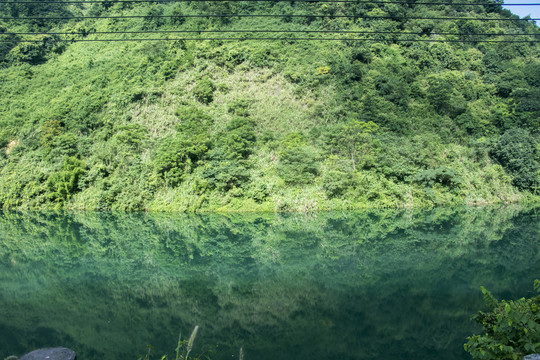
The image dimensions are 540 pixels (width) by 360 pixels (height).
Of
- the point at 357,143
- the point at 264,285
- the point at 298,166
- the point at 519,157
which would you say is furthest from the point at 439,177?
the point at 264,285

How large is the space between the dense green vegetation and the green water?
608 cm

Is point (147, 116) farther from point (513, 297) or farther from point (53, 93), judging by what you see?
point (513, 297)

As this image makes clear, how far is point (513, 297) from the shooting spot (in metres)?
7.55

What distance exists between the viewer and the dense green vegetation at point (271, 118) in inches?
908

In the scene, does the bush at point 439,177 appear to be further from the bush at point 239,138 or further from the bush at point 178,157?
the bush at point 178,157

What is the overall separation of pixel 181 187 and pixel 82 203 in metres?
6.48

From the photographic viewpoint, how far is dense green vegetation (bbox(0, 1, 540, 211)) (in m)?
23.1

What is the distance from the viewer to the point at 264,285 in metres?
8.96

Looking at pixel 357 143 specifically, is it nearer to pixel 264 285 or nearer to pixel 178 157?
pixel 178 157

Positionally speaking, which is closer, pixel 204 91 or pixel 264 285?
pixel 264 285

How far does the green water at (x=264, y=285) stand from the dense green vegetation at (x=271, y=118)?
239 inches

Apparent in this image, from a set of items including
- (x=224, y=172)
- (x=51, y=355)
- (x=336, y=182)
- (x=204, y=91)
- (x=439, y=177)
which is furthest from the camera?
(x=204, y=91)

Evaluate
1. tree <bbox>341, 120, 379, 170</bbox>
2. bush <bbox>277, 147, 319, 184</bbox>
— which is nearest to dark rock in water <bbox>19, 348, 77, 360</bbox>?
bush <bbox>277, 147, 319, 184</bbox>

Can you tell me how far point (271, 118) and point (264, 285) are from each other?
20.1 meters
